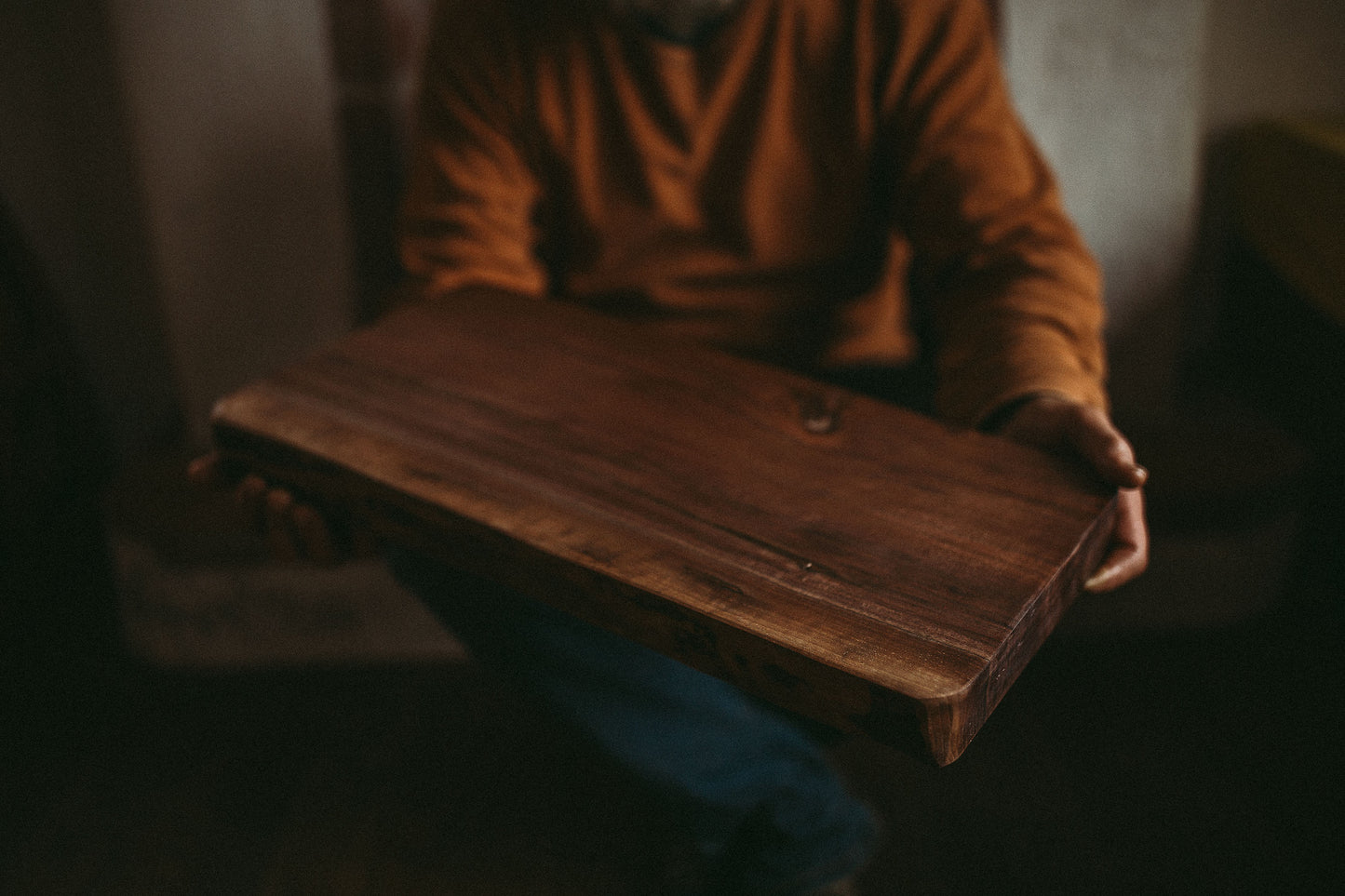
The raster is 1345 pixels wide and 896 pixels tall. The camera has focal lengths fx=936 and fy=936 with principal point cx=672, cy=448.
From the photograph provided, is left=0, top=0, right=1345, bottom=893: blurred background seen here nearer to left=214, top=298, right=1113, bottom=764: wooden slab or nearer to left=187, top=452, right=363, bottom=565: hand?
left=187, top=452, right=363, bottom=565: hand

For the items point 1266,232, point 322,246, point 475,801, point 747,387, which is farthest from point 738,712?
point 1266,232

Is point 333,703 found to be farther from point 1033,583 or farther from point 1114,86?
point 1114,86

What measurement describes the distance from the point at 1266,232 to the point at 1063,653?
25.6 inches

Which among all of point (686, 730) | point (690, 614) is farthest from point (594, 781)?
point (690, 614)

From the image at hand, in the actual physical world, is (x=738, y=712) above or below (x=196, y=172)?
below

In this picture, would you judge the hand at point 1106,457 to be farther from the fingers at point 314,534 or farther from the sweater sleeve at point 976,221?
the fingers at point 314,534

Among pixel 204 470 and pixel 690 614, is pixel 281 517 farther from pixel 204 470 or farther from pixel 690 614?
pixel 690 614

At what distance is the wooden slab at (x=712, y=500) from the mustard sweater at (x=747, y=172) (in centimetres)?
19

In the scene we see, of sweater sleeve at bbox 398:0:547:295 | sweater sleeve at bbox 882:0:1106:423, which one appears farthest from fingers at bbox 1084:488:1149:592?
sweater sleeve at bbox 398:0:547:295

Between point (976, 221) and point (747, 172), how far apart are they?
225 mm

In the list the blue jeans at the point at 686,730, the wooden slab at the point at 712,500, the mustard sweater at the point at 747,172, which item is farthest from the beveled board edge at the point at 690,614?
the mustard sweater at the point at 747,172

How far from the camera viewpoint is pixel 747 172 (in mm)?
917

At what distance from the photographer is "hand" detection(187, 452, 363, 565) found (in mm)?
706

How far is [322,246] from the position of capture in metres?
1.33
